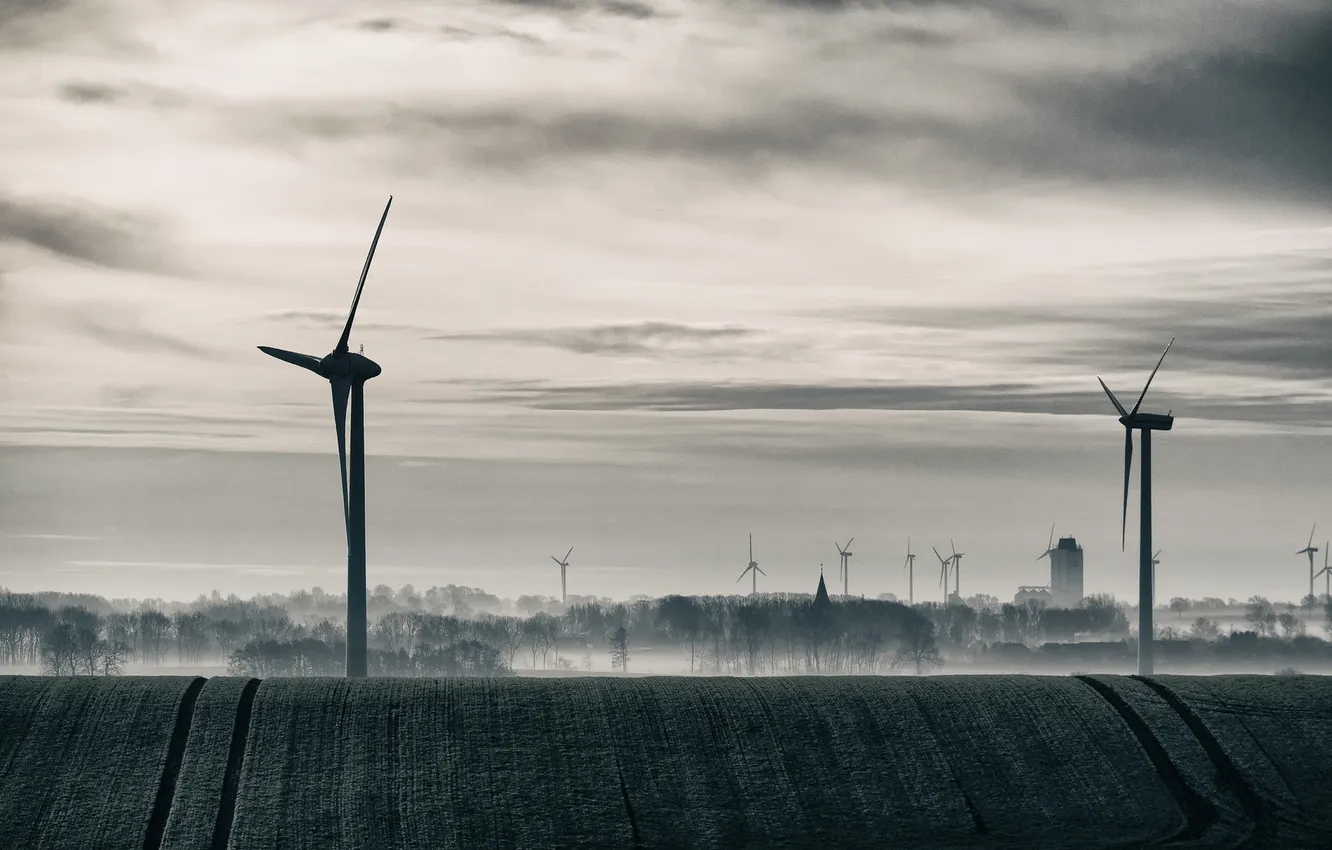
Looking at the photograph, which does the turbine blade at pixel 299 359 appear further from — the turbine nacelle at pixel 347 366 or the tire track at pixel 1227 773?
the tire track at pixel 1227 773

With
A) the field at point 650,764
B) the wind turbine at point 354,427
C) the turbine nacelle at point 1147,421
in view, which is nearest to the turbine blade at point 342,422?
the wind turbine at point 354,427

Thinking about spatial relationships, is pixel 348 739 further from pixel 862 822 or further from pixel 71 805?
pixel 862 822

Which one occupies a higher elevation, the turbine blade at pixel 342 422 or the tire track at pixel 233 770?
the turbine blade at pixel 342 422

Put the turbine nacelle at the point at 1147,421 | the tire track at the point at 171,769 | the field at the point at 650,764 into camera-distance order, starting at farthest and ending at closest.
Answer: the turbine nacelle at the point at 1147,421
the field at the point at 650,764
the tire track at the point at 171,769

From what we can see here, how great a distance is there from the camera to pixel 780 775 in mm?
38594

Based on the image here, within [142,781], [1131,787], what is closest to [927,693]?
[1131,787]

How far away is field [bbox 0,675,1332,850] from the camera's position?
35.5 meters

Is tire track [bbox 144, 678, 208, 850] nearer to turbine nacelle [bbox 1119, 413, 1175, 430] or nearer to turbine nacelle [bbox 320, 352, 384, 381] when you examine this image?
turbine nacelle [bbox 320, 352, 384, 381]

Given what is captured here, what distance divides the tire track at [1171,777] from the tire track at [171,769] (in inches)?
1016

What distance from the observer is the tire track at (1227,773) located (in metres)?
37.2

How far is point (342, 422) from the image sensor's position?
89.6m

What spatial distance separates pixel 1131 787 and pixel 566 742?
51.7ft

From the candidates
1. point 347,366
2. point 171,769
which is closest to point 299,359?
point 347,366

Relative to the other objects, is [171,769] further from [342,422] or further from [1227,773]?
[342,422]
